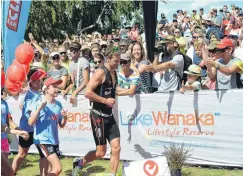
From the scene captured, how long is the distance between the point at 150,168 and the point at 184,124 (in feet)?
4.91

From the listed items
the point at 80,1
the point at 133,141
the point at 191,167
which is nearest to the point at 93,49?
the point at 133,141

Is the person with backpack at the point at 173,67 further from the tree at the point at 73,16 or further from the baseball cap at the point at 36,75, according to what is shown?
the tree at the point at 73,16

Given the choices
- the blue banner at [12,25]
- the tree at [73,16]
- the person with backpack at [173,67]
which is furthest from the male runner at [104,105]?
the tree at [73,16]

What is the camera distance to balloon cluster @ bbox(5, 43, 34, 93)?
7.34m

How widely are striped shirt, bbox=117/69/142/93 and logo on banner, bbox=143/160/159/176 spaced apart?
185 centimetres

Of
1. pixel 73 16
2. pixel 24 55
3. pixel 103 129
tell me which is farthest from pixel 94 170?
pixel 73 16

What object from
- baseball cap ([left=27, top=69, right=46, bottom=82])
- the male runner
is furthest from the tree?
baseball cap ([left=27, top=69, right=46, bottom=82])

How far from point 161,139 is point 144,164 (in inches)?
60.2

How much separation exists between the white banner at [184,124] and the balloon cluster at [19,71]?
1.27 m

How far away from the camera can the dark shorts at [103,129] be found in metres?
6.52

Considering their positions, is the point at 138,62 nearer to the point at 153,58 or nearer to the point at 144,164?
the point at 153,58

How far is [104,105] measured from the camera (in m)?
6.51

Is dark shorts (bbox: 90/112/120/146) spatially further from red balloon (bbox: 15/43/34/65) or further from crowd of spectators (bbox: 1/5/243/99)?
red balloon (bbox: 15/43/34/65)

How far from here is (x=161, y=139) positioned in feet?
24.7
